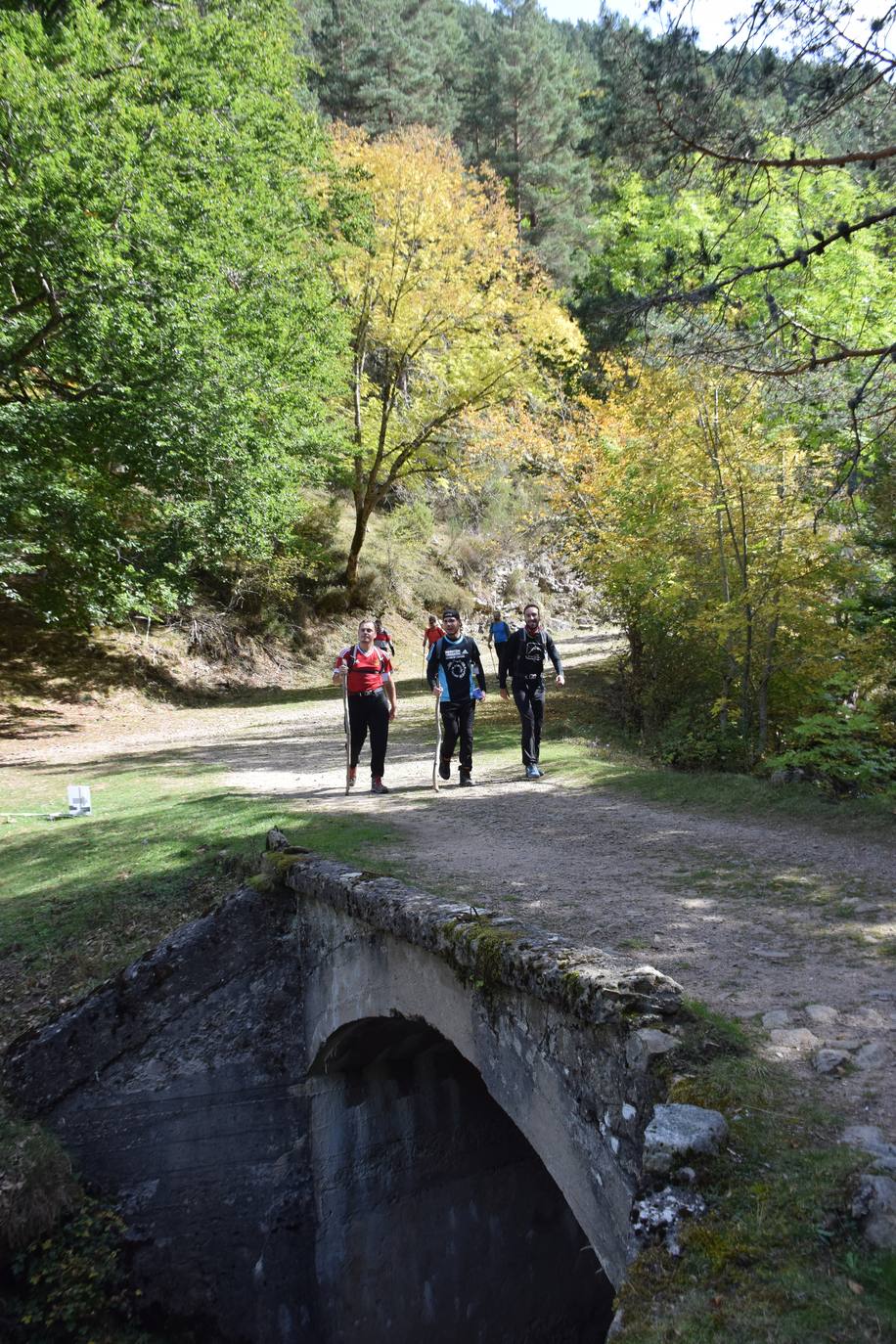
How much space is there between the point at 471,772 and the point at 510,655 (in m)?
1.56

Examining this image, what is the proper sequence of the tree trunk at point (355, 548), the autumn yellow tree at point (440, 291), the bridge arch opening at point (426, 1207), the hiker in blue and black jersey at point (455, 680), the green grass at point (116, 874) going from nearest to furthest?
the bridge arch opening at point (426, 1207)
the green grass at point (116, 874)
the hiker in blue and black jersey at point (455, 680)
the autumn yellow tree at point (440, 291)
the tree trunk at point (355, 548)

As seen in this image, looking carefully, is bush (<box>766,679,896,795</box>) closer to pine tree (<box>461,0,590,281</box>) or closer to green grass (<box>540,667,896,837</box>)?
green grass (<box>540,667,896,837</box>)

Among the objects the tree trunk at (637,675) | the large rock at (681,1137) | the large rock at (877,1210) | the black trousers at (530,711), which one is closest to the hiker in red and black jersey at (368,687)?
the black trousers at (530,711)

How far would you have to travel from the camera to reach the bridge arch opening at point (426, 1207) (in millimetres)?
7723

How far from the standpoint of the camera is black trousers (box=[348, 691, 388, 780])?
33.8 ft

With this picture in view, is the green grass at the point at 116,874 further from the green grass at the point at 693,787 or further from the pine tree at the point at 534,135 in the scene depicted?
the pine tree at the point at 534,135

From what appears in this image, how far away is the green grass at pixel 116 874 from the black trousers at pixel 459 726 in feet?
6.03

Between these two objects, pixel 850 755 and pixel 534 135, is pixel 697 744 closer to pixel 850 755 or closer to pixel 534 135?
pixel 850 755

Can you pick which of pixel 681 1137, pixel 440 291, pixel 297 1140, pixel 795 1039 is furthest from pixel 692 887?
pixel 440 291

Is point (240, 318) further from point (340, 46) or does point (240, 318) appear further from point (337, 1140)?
point (340, 46)

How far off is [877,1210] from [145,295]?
15.1 m

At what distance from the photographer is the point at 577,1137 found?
4426 mm

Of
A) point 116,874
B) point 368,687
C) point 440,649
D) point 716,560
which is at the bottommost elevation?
point 116,874

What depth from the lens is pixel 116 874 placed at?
914cm
